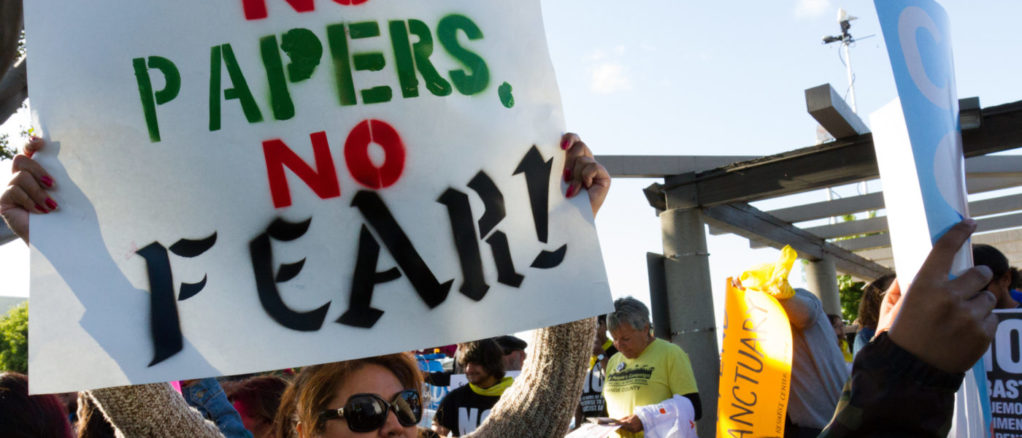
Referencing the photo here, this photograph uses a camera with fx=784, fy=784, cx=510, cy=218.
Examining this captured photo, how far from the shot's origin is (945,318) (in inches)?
30.2

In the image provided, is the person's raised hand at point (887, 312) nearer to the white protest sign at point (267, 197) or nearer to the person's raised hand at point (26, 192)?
the white protest sign at point (267, 197)

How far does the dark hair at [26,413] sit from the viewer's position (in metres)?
1.37

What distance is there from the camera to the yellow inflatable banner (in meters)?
3.70

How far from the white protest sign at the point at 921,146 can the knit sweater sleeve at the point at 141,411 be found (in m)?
1.32

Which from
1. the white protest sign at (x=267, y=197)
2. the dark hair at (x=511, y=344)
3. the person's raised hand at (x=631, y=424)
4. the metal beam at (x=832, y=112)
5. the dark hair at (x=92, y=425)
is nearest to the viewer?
the white protest sign at (x=267, y=197)

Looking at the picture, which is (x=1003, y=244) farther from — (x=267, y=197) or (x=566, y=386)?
(x=267, y=197)

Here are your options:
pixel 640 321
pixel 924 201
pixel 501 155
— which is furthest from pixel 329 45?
pixel 640 321

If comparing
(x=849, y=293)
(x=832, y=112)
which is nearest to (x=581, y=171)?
(x=832, y=112)

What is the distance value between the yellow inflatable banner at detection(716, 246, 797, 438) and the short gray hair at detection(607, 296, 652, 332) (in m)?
0.75

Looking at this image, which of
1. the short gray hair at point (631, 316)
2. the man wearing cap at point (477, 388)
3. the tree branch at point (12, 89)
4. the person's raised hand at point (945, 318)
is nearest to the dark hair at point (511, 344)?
the man wearing cap at point (477, 388)

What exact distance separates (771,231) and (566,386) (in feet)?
23.4

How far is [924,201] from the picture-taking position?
1156 mm

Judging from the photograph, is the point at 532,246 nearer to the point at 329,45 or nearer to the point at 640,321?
the point at 329,45

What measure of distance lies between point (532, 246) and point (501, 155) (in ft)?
0.64
